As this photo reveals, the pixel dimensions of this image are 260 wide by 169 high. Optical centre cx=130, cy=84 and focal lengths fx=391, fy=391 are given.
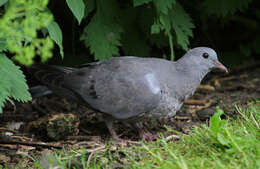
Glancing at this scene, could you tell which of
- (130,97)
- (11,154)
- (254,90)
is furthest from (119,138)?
(254,90)

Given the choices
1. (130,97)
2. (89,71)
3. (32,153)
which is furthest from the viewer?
(89,71)

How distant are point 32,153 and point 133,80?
1196 millimetres

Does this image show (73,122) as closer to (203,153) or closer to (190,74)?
(190,74)

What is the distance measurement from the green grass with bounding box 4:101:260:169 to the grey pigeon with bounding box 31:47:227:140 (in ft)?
1.95

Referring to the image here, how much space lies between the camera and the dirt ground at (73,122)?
12.3 feet

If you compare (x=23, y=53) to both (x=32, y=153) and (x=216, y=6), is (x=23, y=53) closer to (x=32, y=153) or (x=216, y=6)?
(x=32, y=153)

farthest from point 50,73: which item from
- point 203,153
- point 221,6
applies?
point 221,6

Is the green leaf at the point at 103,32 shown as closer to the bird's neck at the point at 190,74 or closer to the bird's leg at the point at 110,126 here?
the bird's leg at the point at 110,126

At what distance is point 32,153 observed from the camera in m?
3.62

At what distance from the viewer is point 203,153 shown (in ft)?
9.43

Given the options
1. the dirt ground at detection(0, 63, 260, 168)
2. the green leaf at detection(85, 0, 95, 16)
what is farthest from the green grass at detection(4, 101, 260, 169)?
the green leaf at detection(85, 0, 95, 16)

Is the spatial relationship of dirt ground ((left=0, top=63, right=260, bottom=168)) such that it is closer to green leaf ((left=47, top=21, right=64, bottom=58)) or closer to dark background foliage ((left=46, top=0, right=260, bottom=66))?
dark background foliage ((left=46, top=0, right=260, bottom=66))

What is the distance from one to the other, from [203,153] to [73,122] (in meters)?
1.69

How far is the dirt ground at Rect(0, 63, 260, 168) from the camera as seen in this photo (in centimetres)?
373
